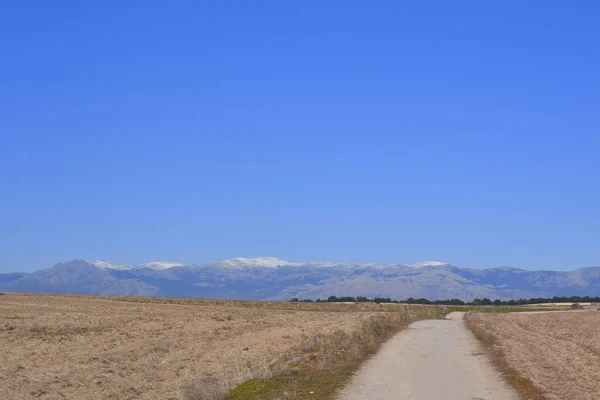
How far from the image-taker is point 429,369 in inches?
951

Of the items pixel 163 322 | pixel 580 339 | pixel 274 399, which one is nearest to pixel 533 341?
pixel 580 339

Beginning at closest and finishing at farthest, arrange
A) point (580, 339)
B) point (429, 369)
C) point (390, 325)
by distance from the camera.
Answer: point (429, 369) → point (580, 339) → point (390, 325)

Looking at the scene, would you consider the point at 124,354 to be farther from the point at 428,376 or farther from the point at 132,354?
the point at 428,376

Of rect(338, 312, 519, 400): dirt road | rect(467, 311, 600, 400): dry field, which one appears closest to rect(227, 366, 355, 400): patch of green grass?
rect(338, 312, 519, 400): dirt road

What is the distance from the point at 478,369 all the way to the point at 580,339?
1367 centimetres

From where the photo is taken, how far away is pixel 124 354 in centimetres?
3534

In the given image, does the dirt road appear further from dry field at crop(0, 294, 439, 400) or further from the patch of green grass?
dry field at crop(0, 294, 439, 400)

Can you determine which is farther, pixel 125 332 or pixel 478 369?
pixel 125 332

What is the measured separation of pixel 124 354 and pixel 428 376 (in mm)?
17446

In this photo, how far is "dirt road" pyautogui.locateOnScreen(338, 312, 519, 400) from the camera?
62.7 ft

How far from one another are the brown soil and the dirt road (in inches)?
153

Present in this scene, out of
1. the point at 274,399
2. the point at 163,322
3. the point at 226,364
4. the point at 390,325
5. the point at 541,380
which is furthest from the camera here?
the point at 163,322

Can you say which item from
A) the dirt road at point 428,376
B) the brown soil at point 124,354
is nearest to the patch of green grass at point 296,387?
the dirt road at point 428,376

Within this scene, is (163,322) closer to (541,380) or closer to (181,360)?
(181,360)
